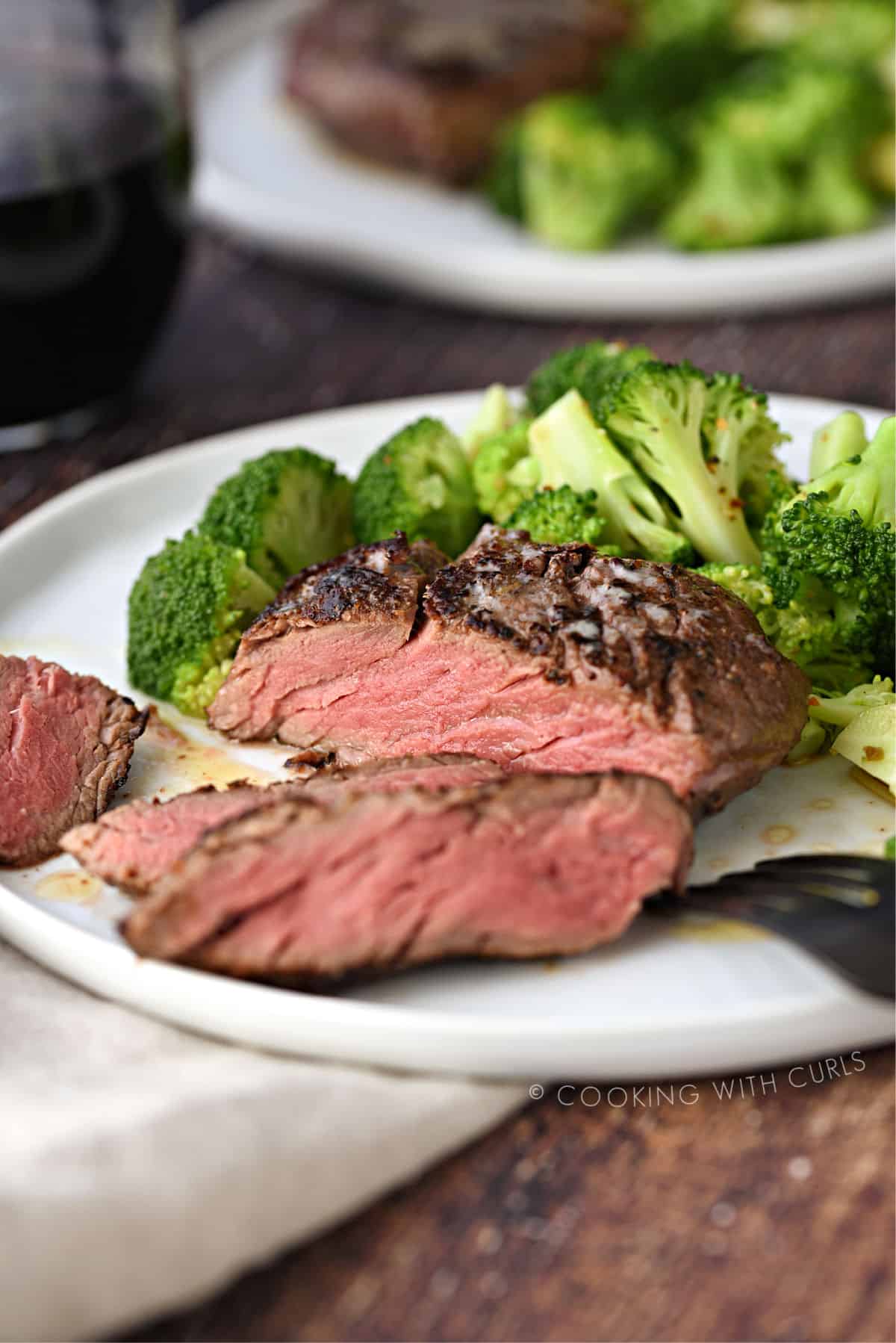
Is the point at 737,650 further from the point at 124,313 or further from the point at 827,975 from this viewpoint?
the point at 124,313

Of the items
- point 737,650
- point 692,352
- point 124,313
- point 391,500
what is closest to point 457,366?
point 692,352

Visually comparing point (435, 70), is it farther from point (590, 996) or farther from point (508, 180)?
point (590, 996)

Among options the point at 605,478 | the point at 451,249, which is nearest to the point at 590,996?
the point at 605,478

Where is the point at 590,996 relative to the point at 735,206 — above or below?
above

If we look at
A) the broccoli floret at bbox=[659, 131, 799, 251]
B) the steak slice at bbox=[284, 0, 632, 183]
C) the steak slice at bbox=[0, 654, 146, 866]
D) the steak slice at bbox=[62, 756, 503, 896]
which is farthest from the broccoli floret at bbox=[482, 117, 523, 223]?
the steak slice at bbox=[62, 756, 503, 896]

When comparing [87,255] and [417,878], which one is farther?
[87,255]

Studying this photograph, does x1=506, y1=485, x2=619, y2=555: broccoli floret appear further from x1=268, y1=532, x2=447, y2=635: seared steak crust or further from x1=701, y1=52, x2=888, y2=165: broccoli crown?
x1=701, y1=52, x2=888, y2=165: broccoli crown

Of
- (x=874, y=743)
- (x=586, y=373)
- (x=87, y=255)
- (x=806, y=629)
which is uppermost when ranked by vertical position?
(x=87, y=255)

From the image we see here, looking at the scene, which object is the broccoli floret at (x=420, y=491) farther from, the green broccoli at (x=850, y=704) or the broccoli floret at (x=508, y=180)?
the broccoli floret at (x=508, y=180)
